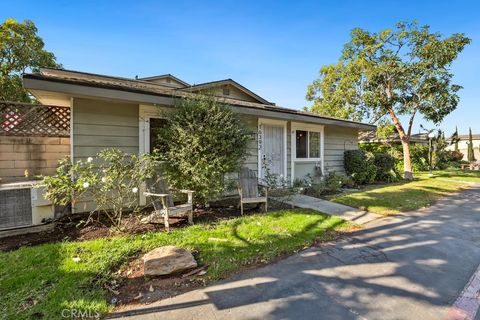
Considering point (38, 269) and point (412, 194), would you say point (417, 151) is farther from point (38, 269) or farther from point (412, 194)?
point (38, 269)

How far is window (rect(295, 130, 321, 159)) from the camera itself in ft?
30.1

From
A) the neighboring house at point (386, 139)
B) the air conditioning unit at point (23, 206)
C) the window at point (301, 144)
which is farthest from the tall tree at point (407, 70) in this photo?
the air conditioning unit at point (23, 206)

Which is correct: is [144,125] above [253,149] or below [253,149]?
above

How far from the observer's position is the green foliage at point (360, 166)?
10469 mm

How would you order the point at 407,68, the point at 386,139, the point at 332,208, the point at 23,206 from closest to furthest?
1. the point at 23,206
2. the point at 332,208
3. the point at 407,68
4. the point at 386,139

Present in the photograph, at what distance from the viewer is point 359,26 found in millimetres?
14391

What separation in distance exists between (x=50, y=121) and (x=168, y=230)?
13.5 feet

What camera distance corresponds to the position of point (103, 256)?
10.9ft

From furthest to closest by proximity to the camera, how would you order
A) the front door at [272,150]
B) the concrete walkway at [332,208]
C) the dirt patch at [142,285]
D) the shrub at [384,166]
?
the shrub at [384,166]
the front door at [272,150]
the concrete walkway at [332,208]
the dirt patch at [142,285]

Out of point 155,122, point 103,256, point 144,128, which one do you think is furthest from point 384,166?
point 103,256

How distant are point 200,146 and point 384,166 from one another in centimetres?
1009

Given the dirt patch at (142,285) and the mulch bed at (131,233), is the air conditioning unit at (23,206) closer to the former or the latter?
the mulch bed at (131,233)

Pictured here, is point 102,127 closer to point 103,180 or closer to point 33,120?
point 33,120

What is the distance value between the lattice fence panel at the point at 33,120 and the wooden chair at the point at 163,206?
117 inches
